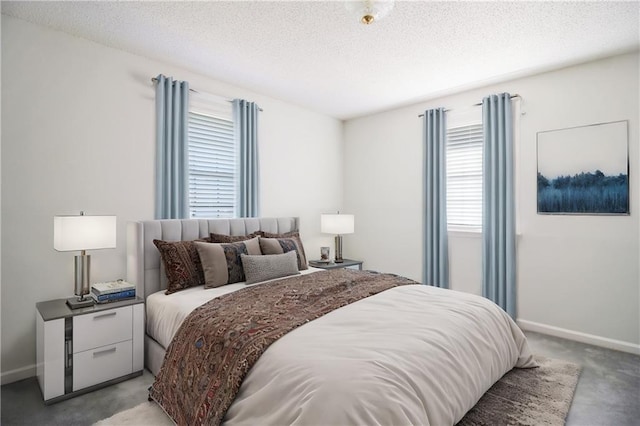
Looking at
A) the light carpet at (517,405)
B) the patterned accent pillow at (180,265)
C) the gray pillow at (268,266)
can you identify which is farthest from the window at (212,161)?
the light carpet at (517,405)

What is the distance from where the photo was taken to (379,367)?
56.2 inches

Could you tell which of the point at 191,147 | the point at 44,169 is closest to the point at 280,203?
the point at 191,147

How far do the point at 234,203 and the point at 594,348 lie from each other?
3817 millimetres

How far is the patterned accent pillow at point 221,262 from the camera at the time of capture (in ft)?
9.16

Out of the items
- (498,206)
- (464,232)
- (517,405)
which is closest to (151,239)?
(517,405)

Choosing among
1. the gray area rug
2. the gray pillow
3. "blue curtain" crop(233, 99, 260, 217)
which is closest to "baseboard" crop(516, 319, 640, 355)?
the gray area rug

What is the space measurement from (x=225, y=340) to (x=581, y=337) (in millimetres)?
3420

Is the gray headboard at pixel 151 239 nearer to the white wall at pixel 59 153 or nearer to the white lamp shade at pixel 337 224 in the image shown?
the white wall at pixel 59 153

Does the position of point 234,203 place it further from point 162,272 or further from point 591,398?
point 591,398

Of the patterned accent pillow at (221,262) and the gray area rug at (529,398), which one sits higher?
the patterned accent pillow at (221,262)

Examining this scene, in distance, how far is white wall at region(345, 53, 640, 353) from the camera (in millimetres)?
3080

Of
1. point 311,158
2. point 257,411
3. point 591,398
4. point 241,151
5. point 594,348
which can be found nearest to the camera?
point 257,411

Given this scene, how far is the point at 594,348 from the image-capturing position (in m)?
3.15

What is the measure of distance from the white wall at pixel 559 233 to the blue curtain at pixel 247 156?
1.93m
